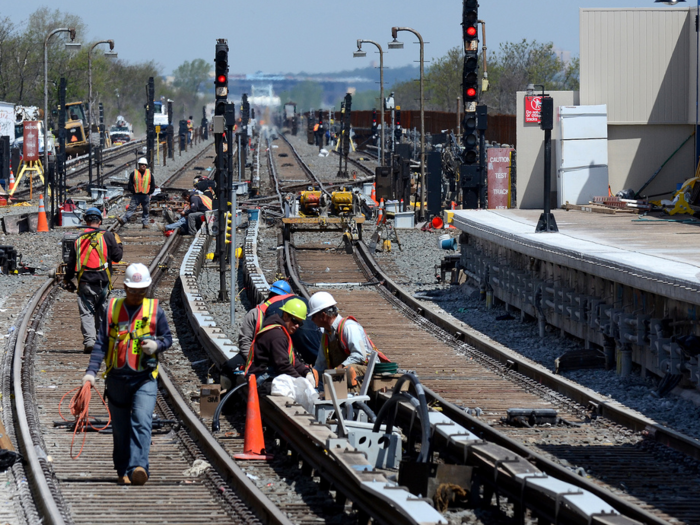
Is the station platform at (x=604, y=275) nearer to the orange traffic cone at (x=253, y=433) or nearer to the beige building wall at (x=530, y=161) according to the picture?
the beige building wall at (x=530, y=161)

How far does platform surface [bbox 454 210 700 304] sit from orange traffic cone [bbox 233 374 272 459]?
181 inches

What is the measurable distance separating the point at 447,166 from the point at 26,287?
20239 mm

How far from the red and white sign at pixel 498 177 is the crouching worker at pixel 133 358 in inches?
880

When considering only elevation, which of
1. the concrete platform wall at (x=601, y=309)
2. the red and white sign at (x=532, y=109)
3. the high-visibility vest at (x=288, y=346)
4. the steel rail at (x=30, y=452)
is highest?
the red and white sign at (x=532, y=109)

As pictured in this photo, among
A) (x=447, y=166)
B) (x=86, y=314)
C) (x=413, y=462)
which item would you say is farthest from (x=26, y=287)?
(x=447, y=166)

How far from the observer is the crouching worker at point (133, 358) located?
829 cm

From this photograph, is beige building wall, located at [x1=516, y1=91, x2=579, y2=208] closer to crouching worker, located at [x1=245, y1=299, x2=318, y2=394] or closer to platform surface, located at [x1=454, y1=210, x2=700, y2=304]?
platform surface, located at [x1=454, y1=210, x2=700, y2=304]

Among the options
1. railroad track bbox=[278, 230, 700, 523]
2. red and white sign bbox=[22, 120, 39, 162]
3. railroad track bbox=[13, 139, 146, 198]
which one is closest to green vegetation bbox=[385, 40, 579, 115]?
railroad track bbox=[13, 139, 146, 198]

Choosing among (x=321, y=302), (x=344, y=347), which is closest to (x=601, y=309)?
(x=344, y=347)

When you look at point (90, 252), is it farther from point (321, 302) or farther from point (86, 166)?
point (86, 166)

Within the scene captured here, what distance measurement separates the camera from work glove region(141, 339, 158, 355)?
816 centimetres

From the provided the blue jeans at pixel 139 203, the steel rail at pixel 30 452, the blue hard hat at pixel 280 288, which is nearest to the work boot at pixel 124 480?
the steel rail at pixel 30 452

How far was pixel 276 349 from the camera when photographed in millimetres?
9766

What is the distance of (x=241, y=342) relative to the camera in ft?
34.4
